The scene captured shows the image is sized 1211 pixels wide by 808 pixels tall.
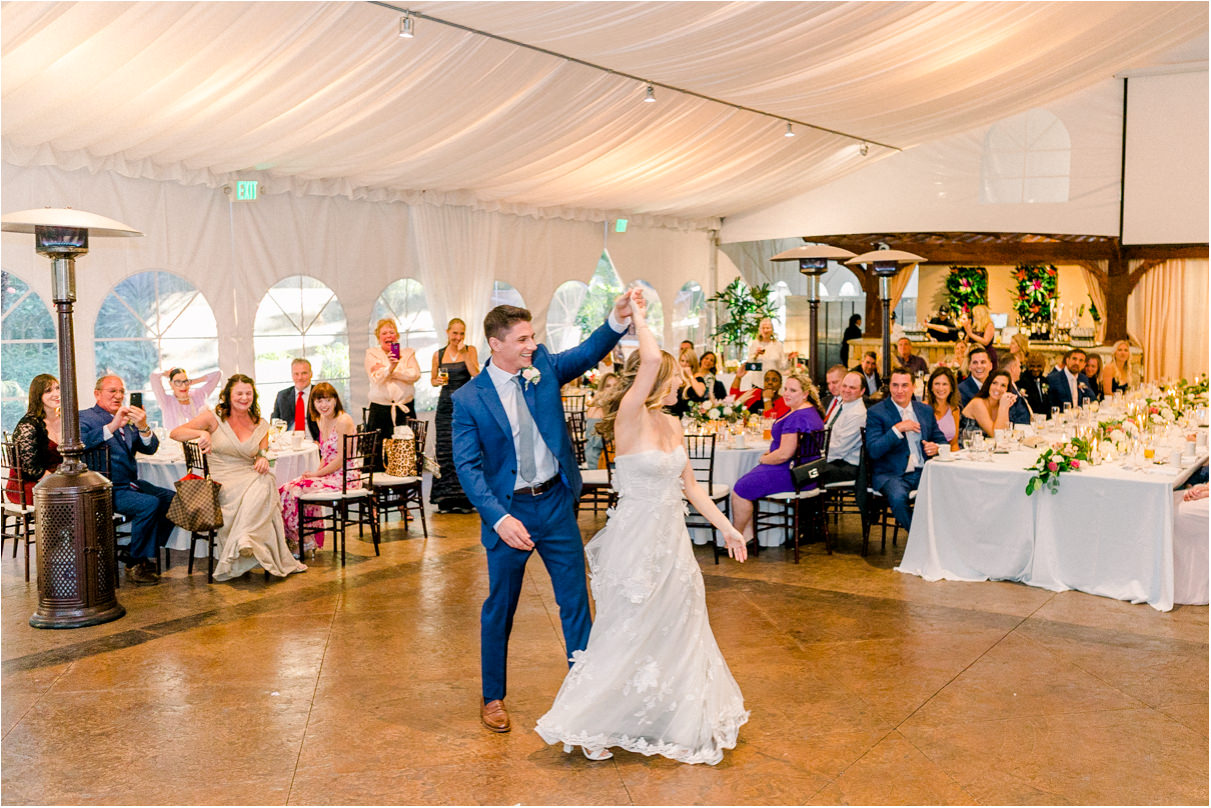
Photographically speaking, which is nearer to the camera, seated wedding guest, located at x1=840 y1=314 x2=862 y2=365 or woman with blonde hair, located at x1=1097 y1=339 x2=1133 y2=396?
woman with blonde hair, located at x1=1097 y1=339 x2=1133 y2=396

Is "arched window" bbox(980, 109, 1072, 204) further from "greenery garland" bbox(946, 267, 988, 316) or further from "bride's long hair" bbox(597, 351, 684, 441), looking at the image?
"bride's long hair" bbox(597, 351, 684, 441)

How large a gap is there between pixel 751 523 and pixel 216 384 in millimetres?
5257

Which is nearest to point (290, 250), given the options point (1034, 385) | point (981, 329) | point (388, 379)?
point (388, 379)

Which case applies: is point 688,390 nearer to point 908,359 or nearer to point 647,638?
point 908,359

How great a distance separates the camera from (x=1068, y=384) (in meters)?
10.9

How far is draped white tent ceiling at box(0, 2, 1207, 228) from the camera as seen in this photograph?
268 inches

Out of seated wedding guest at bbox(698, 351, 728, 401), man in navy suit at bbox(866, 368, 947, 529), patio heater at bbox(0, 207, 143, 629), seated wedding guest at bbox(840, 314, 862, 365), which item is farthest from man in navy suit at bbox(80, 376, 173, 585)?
seated wedding guest at bbox(840, 314, 862, 365)

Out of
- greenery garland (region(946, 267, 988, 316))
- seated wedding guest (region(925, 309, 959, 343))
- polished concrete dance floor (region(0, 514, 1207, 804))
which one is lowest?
polished concrete dance floor (region(0, 514, 1207, 804))

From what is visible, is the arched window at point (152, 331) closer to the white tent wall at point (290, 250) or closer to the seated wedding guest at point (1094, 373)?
the white tent wall at point (290, 250)

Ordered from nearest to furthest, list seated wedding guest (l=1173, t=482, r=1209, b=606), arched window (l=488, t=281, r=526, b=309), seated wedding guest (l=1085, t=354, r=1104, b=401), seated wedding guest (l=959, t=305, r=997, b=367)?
seated wedding guest (l=1173, t=482, r=1209, b=606), seated wedding guest (l=1085, t=354, r=1104, b=401), seated wedding guest (l=959, t=305, r=997, b=367), arched window (l=488, t=281, r=526, b=309)

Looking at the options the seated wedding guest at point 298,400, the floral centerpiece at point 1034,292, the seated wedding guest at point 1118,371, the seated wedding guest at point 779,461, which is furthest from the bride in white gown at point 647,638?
the floral centerpiece at point 1034,292

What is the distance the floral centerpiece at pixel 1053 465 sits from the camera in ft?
20.4

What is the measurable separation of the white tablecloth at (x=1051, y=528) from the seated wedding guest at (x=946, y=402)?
24.5 inches

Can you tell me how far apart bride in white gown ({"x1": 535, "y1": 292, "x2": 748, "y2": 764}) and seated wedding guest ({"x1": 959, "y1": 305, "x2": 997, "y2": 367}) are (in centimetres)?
707
